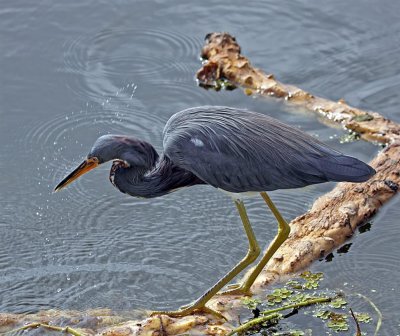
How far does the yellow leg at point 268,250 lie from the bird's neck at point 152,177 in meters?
0.59

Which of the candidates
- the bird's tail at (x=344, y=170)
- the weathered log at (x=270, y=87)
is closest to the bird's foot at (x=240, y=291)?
the bird's tail at (x=344, y=170)

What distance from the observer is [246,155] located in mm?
6469

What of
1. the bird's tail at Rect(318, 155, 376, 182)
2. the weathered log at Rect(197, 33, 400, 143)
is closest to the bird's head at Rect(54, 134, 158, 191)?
the bird's tail at Rect(318, 155, 376, 182)

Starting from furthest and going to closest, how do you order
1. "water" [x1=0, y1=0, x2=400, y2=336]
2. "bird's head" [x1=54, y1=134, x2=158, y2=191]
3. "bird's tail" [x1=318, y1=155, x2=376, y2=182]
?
"water" [x1=0, y1=0, x2=400, y2=336] < "bird's head" [x1=54, y1=134, x2=158, y2=191] < "bird's tail" [x1=318, y1=155, x2=376, y2=182]

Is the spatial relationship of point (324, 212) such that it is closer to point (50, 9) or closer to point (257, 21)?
point (257, 21)

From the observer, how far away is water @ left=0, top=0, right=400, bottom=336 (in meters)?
7.09

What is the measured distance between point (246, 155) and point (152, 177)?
72 cm

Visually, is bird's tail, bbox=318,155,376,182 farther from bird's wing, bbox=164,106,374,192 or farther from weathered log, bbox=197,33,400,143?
weathered log, bbox=197,33,400,143

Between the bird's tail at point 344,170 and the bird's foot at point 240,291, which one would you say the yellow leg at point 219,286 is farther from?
the bird's tail at point 344,170

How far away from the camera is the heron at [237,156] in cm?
636

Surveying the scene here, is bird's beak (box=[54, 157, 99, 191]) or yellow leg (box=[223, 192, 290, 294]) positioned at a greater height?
bird's beak (box=[54, 157, 99, 191])

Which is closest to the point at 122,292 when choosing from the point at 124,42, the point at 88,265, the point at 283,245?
the point at 88,265

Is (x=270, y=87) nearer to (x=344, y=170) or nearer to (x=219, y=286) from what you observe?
(x=344, y=170)

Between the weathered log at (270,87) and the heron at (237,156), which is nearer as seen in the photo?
the heron at (237,156)
